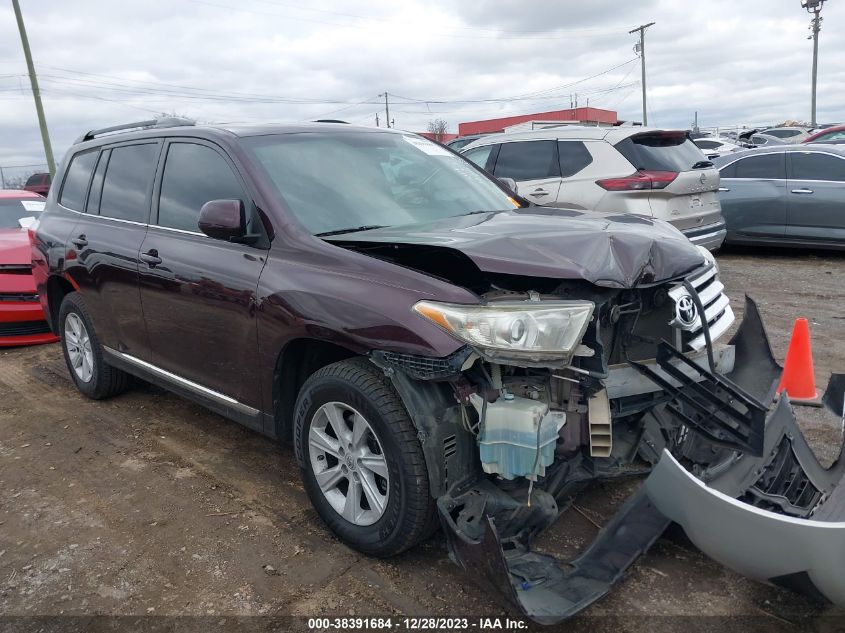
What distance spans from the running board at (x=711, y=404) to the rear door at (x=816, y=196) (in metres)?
7.81

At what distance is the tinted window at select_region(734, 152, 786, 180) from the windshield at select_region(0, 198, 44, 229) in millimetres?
9473

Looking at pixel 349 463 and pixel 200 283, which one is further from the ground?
pixel 200 283

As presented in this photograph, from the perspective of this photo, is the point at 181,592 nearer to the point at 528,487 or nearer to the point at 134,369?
the point at 528,487

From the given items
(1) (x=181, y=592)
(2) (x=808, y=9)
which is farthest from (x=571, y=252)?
(2) (x=808, y=9)

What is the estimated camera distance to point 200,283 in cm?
345

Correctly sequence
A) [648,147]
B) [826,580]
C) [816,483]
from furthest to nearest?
1. [648,147]
2. [816,483]
3. [826,580]

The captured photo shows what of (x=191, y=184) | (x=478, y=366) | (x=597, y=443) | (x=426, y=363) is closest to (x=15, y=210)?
(x=191, y=184)

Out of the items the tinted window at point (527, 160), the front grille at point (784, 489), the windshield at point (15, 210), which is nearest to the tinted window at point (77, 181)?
the windshield at point (15, 210)

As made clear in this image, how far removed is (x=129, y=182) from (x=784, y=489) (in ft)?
13.0

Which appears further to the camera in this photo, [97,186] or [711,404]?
[97,186]

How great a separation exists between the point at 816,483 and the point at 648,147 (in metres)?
5.58

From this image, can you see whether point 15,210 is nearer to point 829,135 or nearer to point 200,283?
point 200,283

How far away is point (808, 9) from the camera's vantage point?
3791cm

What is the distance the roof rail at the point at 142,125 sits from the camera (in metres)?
4.37
